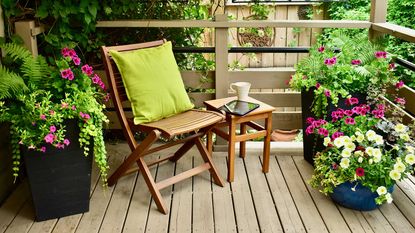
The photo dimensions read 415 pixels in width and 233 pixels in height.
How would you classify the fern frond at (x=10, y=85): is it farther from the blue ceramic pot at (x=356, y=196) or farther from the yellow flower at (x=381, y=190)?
the yellow flower at (x=381, y=190)

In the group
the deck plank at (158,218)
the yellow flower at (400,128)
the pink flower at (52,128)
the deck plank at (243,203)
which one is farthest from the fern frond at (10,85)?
the yellow flower at (400,128)

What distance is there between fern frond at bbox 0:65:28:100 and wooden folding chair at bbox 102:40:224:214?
54 cm

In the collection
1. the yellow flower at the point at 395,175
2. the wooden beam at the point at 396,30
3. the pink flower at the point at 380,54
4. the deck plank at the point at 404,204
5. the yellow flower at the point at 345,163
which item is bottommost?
the deck plank at the point at 404,204

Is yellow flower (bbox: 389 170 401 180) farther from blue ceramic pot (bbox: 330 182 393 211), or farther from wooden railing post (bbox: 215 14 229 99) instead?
wooden railing post (bbox: 215 14 229 99)

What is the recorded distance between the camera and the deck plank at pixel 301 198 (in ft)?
8.08

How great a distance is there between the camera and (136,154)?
8.76 feet

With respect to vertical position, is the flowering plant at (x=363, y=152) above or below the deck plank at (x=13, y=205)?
above

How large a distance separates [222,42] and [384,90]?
3.73 ft

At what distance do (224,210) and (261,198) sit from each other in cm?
27

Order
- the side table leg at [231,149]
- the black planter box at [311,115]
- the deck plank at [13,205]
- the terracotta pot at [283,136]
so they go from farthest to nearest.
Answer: the terracotta pot at [283,136] < the black planter box at [311,115] < the side table leg at [231,149] < the deck plank at [13,205]

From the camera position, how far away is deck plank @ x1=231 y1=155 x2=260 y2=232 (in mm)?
2463

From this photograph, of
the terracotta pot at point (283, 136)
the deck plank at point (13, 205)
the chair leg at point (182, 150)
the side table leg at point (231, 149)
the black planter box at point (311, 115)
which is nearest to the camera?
the deck plank at point (13, 205)

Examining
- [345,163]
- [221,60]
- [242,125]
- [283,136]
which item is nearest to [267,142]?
[242,125]

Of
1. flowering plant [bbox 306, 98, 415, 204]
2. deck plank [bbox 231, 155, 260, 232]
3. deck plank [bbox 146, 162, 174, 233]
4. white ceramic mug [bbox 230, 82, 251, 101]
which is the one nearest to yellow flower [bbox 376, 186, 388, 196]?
flowering plant [bbox 306, 98, 415, 204]
